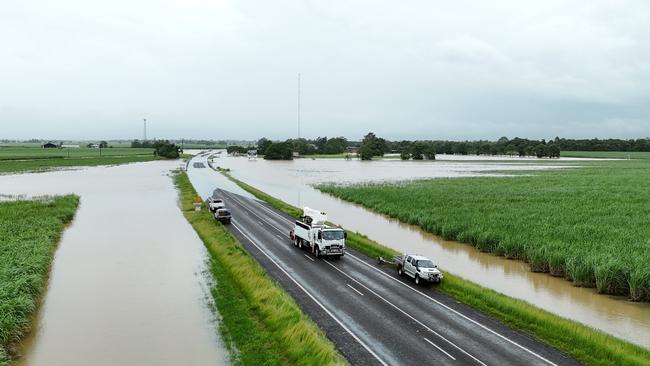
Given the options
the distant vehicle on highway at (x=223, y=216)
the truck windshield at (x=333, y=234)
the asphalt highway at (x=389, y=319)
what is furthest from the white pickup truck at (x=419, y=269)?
the distant vehicle on highway at (x=223, y=216)

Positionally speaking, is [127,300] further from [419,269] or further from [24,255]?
[419,269]

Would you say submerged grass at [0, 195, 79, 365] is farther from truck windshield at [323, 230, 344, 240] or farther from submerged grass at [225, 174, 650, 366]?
submerged grass at [225, 174, 650, 366]

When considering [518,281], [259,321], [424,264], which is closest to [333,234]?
[424,264]

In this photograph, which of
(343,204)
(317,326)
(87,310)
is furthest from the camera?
(343,204)

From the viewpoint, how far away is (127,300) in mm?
29219

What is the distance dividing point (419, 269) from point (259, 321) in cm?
1135

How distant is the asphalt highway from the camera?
21.1m

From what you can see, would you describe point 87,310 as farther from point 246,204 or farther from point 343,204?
point 343,204

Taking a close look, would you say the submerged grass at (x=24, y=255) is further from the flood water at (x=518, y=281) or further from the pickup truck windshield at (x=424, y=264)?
the flood water at (x=518, y=281)

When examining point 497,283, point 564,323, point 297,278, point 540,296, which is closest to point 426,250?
point 497,283

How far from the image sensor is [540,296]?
32.0 m

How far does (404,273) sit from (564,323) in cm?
1104

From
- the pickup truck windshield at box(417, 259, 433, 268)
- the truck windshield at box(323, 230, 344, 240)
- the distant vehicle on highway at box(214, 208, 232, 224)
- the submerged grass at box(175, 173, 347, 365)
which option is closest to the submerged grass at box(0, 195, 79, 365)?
the submerged grass at box(175, 173, 347, 365)

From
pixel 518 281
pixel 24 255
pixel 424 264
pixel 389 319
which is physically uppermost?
pixel 424 264
